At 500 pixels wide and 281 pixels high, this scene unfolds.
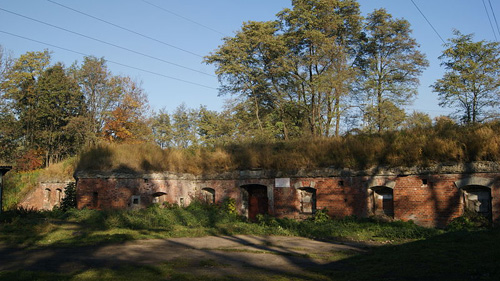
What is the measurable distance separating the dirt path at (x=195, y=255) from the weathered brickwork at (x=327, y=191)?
376 centimetres

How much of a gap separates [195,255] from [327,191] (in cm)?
806

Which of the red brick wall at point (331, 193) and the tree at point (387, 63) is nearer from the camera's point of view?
the red brick wall at point (331, 193)

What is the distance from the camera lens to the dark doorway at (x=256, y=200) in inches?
776

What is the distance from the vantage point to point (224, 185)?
67.1 ft

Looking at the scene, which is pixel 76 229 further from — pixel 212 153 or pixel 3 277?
pixel 212 153

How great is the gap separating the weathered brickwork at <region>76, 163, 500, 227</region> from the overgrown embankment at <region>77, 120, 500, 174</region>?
0.43m

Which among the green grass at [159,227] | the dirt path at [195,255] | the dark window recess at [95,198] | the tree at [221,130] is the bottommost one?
the dirt path at [195,255]

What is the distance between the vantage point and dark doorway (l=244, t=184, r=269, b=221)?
1972 centimetres

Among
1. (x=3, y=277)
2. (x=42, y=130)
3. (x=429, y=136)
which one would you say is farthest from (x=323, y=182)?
(x=42, y=130)

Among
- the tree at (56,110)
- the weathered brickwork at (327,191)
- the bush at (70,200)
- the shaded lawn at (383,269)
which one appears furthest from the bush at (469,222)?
the tree at (56,110)

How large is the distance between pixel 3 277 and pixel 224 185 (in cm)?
1315

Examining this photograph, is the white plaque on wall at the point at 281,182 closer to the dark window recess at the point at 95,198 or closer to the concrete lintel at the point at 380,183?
the concrete lintel at the point at 380,183

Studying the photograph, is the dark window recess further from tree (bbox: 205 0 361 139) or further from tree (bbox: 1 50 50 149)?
tree (bbox: 1 50 50 149)

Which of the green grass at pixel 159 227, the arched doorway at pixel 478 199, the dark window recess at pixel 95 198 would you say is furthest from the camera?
the dark window recess at pixel 95 198
